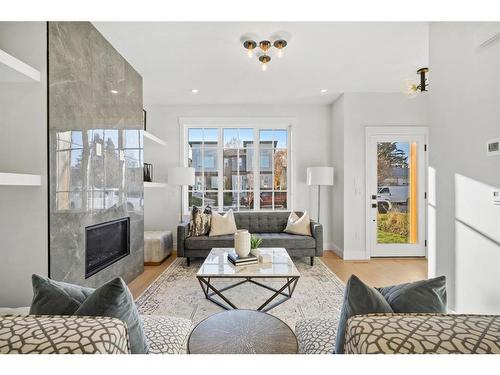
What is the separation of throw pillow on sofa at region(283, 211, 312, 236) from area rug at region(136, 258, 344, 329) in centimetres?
70

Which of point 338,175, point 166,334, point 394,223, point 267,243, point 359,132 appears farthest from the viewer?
point 338,175

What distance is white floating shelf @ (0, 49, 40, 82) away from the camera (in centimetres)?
169

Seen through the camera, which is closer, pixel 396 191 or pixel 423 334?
pixel 423 334

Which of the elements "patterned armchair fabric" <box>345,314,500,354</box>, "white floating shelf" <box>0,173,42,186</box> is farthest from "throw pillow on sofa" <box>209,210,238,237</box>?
"patterned armchair fabric" <box>345,314,500,354</box>

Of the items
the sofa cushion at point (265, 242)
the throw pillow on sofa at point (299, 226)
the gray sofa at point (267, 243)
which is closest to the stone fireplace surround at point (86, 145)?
the gray sofa at point (267, 243)

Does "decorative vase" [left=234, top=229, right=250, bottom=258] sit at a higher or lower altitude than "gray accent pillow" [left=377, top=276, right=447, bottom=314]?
lower

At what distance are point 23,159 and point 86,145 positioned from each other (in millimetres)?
481

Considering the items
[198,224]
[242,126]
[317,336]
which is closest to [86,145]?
[198,224]

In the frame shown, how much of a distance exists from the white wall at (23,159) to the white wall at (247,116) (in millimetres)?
2806

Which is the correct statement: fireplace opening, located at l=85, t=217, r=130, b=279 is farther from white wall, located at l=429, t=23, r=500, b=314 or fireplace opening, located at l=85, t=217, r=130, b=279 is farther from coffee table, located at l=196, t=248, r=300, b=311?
white wall, located at l=429, t=23, r=500, b=314

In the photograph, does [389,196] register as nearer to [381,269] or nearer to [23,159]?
[381,269]

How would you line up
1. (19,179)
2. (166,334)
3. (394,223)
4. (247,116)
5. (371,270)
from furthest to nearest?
1. (247,116)
2. (394,223)
3. (371,270)
4. (19,179)
5. (166,334)

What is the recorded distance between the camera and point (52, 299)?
37.9 inches

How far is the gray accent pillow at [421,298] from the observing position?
0.96 metres
